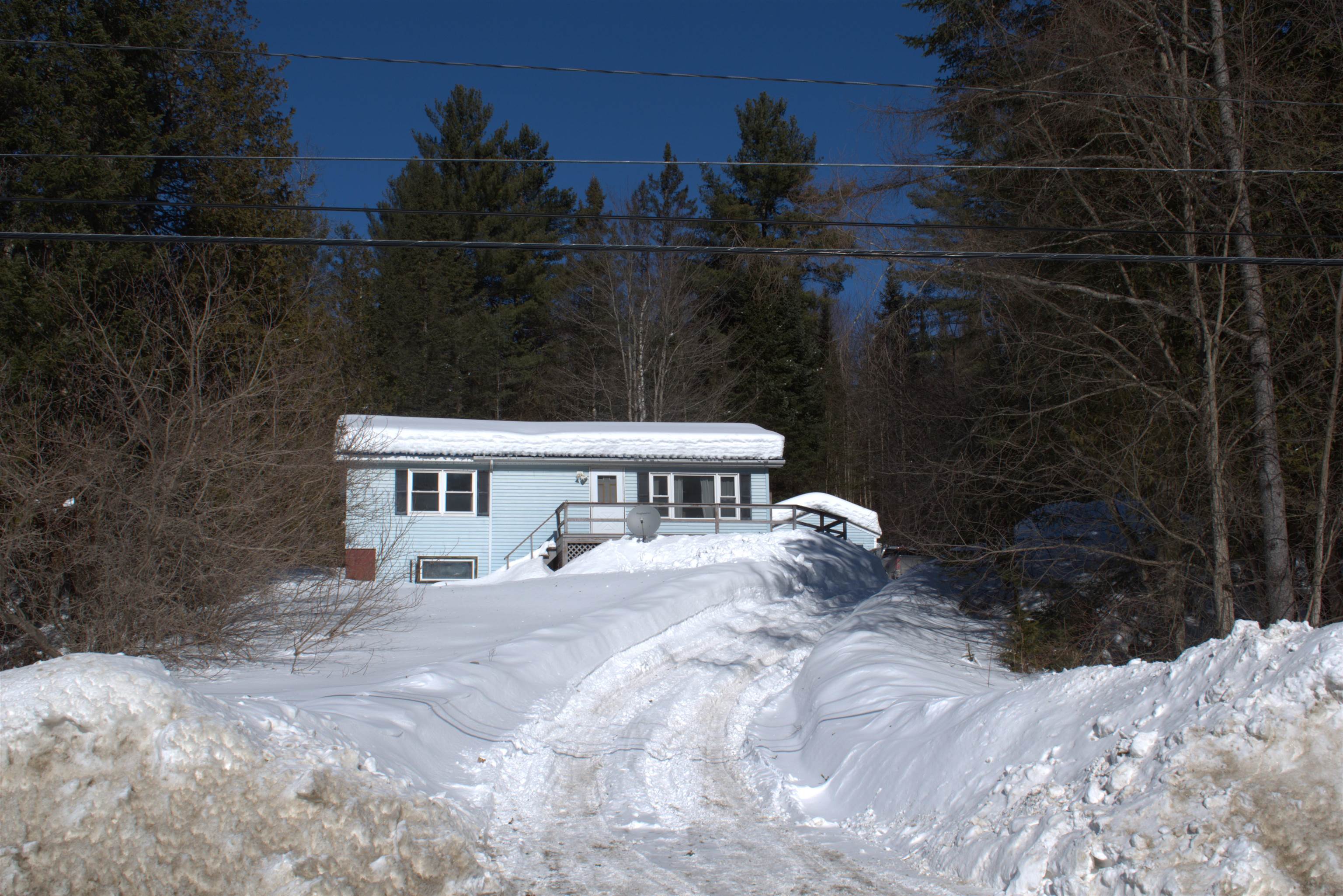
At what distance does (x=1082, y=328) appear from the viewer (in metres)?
12.6

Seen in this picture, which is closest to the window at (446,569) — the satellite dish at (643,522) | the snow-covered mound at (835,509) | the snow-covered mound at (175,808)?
the satellite dish at (643,522)

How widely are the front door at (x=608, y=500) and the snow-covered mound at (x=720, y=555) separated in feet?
4.17

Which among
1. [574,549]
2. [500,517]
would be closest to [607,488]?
[574,549]

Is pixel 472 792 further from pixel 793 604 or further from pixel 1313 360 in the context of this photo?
pixel 793 604

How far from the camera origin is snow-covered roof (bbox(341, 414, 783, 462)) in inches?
1038

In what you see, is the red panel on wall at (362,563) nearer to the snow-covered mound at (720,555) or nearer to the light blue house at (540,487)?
the light blue house at (540,487)

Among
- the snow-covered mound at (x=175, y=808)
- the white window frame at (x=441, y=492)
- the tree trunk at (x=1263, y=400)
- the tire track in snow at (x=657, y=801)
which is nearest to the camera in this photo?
the snow-covered mound at (x=175, y=808)

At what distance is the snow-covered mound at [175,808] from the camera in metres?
5.50

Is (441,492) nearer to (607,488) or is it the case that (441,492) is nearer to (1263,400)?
(607,488)

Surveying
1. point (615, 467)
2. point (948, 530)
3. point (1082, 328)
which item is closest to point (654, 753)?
point (948, 530)

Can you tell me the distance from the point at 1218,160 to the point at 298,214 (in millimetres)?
17904

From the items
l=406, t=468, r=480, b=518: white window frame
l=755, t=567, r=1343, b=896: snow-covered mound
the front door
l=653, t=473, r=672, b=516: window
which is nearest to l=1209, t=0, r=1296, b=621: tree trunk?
l=755, t=567, r=1343, b=896: snow-covered mound

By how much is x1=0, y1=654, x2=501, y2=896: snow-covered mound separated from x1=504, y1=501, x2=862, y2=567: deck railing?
63.4 ft

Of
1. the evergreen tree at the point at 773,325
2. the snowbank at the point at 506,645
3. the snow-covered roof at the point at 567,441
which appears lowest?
the snowbank at the point at 506,645
